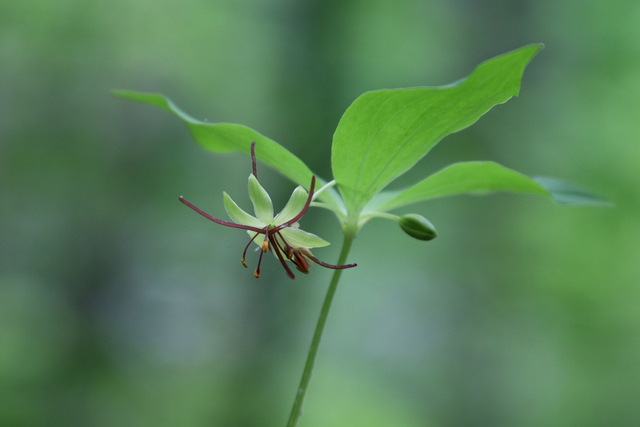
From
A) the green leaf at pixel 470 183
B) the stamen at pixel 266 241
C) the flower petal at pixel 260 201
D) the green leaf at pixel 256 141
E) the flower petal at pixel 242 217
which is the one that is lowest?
the stamen at pixel 266 241

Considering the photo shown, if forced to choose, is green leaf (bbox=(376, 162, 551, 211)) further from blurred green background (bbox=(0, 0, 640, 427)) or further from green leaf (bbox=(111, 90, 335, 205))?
blurred green background (bbox=(0, 0, 640, 427))

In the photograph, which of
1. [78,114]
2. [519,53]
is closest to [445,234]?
[78,114]

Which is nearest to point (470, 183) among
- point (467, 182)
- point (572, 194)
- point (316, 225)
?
point (467, 182)

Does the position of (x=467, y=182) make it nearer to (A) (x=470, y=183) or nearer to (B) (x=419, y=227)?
(A) (x=470, y=183)

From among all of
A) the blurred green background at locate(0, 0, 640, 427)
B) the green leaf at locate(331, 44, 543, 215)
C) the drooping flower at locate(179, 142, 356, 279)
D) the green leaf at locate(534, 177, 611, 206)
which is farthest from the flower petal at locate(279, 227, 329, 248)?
the blurred green background at locate(0, 0, 640, 427)

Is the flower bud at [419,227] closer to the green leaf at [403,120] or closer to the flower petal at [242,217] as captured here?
the green leaf at [403,120]

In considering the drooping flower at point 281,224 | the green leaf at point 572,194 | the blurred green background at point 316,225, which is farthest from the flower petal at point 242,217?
the blurred green background at point 316,225

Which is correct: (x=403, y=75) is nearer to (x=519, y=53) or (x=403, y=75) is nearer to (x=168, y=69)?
(x=168, y=69)
